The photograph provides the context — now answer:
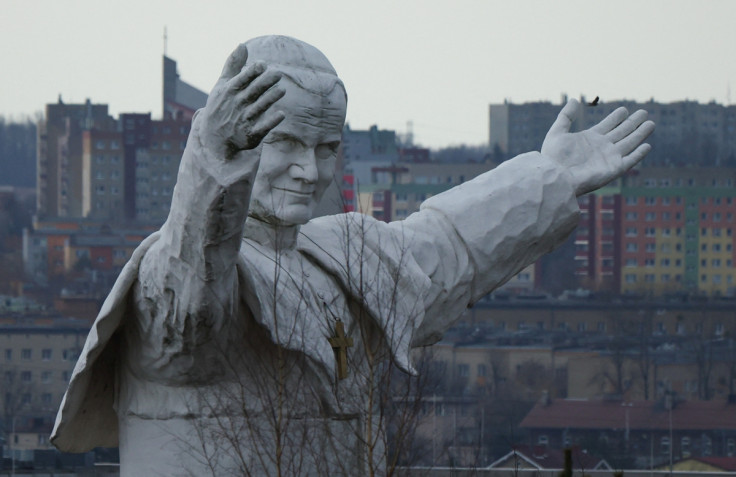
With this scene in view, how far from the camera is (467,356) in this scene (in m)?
81.7

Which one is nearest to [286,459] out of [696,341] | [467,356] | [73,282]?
[467,356]

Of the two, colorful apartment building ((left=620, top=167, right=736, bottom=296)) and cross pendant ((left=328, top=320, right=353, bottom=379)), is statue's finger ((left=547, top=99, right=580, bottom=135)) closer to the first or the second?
cross pendant ((left=328, top=320, right=353, bottom=379))

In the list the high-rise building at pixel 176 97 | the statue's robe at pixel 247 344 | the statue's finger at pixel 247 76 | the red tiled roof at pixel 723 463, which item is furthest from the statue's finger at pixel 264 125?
the high-rise building at pixel 176 97

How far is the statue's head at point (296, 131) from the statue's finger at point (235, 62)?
0.55 m

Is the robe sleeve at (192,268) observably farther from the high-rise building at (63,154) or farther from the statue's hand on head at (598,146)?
the high-rise building at (63,154)

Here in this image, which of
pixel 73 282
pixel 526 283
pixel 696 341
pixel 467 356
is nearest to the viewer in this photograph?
pixel 467 356

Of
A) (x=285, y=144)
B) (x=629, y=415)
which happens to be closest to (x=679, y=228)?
(x=629, y=415)

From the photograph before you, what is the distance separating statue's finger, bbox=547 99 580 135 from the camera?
7.50 m

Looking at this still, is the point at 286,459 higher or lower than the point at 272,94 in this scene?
lower

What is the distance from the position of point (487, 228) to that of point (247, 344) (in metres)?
1.11

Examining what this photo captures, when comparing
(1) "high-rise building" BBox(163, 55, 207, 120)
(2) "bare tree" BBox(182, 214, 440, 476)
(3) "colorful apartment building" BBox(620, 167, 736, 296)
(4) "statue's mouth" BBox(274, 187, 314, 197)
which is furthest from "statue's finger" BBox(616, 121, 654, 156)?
(3) "colorful apartment building" BBox(620, 167, 736, 296)

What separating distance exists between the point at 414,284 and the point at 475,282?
39 cm

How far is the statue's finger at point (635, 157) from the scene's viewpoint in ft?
24.5

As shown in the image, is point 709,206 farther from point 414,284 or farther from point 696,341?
point 414,284
